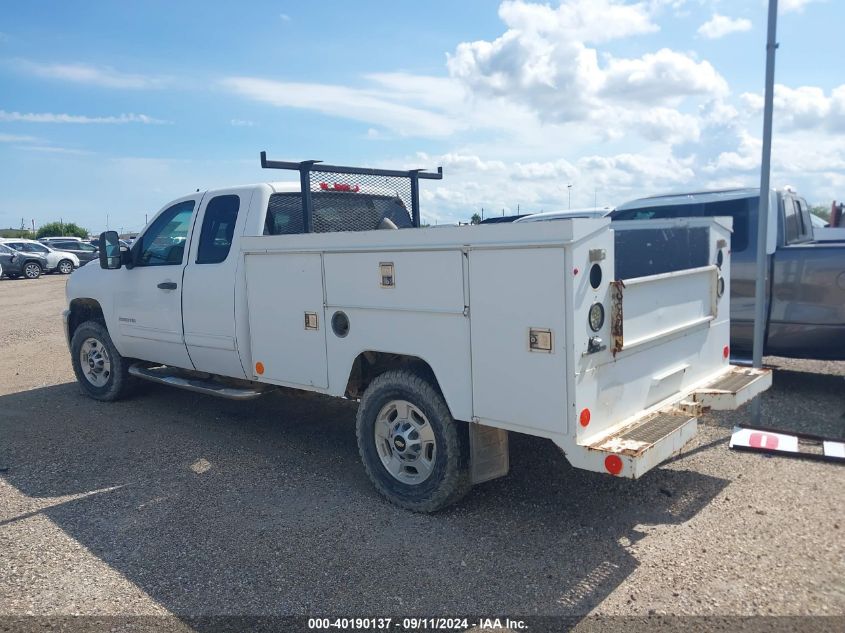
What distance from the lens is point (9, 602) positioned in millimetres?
3719

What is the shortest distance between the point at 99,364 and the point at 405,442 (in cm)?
466

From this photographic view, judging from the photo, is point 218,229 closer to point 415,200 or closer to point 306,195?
point 306,195

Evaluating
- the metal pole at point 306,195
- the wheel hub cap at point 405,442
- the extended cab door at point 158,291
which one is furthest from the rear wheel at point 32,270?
the wheel hub cap at point 405,442

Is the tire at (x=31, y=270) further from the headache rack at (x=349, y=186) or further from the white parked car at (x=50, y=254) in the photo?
the headache rack at (x=349, y=186)

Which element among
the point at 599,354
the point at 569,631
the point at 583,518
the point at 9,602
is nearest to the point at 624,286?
the point at 599,354

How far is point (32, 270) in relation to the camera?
29.2 m

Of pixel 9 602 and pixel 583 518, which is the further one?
pixel 583 518

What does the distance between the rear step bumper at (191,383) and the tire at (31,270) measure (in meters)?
25.1

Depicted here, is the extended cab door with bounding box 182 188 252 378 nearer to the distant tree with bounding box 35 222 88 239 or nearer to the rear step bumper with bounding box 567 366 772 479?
the rear step bumper with bounding box 567 366 772 479

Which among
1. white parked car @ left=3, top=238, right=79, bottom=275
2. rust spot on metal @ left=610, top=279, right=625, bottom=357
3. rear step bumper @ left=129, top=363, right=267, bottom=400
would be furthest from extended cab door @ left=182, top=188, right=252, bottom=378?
white parked car @ left=3, top=238, right=79, bottom=275

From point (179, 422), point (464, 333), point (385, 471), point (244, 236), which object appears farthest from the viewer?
point (179, 422)

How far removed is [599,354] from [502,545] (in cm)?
128

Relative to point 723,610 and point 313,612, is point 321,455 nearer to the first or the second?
point 313,612

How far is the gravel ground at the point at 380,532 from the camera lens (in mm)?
3613
